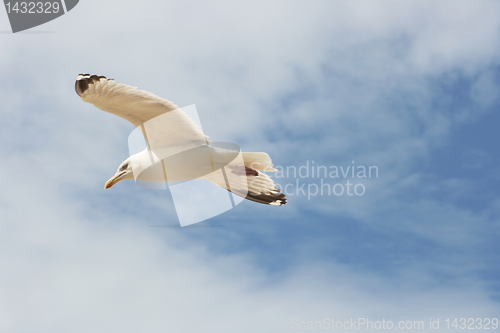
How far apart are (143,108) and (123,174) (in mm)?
1615

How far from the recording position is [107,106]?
19.8 feet

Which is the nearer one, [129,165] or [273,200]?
[129,165]

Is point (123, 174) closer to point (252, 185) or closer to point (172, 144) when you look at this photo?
point (172, 144)

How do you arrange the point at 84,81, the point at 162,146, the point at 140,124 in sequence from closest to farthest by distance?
the point at 84,81 → the point at 140,124 → the point at 162,146

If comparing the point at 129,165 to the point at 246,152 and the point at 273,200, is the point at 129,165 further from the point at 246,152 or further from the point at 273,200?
the point at 273,200

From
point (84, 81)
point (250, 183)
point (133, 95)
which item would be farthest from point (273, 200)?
point (84, 81)

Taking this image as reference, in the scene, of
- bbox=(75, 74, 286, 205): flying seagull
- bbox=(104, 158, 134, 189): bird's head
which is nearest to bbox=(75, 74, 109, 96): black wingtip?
bbox=(75, 74, 286, 205): flying seagull

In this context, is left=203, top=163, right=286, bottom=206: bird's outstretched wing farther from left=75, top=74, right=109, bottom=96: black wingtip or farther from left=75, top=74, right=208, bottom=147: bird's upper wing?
left=75, top=74, right=109, bottom=96: black wingtip

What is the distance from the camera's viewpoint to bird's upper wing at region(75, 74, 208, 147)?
Result: 5.75 meters

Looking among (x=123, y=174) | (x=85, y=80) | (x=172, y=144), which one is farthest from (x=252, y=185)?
(x=85, y=80)

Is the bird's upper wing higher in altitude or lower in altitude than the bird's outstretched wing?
higher

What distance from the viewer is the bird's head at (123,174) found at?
7.22 metres

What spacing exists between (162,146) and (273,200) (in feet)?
7.26

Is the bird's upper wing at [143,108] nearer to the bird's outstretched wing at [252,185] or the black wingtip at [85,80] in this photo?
the black wingtip at [85,80]
